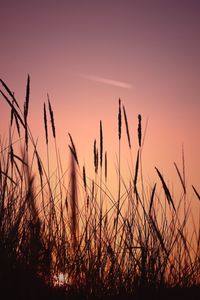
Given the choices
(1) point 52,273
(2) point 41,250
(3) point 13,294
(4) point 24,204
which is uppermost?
(4) point 24,204

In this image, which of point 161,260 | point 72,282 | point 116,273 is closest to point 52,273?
point 72,282

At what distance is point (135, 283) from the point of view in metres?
1.89

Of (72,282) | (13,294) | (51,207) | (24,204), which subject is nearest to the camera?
(13,294)

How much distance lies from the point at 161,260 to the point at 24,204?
70 centimetres

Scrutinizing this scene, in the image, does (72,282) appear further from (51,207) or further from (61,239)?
(51,207)

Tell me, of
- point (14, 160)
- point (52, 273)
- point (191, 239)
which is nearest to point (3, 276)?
point (52, 273)

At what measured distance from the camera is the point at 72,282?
1803mm

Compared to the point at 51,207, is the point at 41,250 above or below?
below

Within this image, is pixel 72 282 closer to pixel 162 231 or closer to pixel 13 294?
pixel 13 294

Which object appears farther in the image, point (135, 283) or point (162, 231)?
point (162, 231)

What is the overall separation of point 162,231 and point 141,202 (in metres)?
0.18

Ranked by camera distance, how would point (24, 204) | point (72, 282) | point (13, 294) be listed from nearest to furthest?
point (13, 294), point (72, 282), point (24, 204)

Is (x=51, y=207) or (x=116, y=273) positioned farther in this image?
(x=51, y=207)

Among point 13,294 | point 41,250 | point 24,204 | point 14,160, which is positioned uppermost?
point 14,160
